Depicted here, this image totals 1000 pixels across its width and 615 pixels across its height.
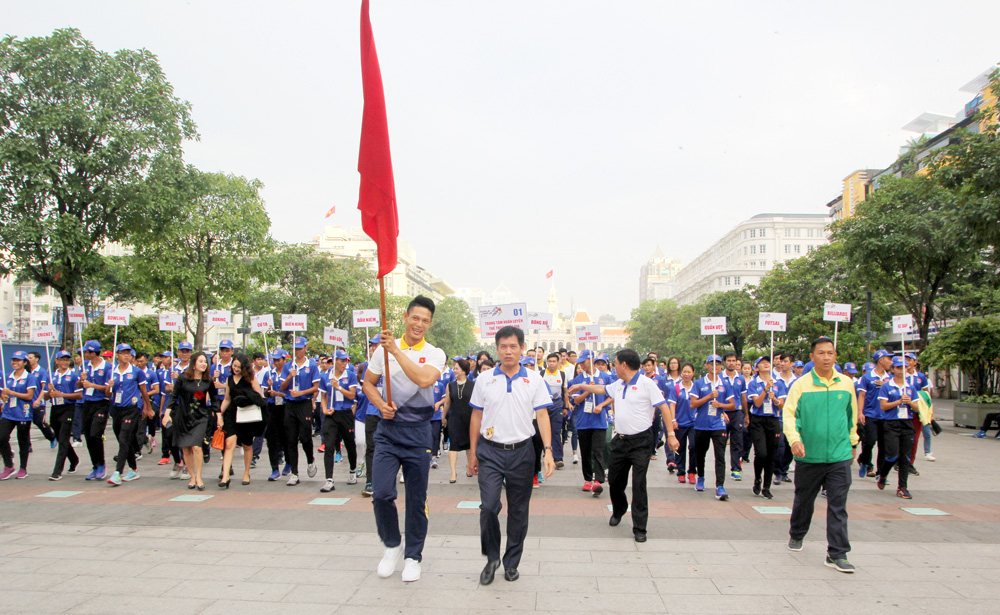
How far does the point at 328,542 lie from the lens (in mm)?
6086

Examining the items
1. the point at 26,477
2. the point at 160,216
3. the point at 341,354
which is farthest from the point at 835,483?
the point at 160,216

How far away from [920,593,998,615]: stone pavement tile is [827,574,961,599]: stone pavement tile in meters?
0.11

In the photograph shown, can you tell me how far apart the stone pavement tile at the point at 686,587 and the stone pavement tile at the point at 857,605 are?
535mm

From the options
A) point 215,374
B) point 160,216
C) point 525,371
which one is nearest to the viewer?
point 525,371

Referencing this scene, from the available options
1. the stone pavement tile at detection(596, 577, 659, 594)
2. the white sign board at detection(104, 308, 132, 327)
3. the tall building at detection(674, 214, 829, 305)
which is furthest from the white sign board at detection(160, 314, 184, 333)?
the tall building at detection(674, 214, 829, 305)

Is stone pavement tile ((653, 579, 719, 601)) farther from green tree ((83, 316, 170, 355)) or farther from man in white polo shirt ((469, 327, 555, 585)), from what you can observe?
green tree ((83, 316, 170, 355))

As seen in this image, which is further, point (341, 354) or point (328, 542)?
point (341, 354)

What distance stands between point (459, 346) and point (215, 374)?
7186 centimetres

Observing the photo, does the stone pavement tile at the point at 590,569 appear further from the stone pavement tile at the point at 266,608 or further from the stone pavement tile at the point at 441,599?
the stone pavement tile at the point at 266,608

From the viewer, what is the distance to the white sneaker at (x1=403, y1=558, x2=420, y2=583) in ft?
15.7

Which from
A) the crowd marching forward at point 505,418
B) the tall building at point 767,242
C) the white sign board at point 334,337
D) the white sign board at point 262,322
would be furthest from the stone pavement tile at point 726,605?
the tall building at point 767,242

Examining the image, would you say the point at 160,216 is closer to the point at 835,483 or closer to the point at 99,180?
the point at 99,180

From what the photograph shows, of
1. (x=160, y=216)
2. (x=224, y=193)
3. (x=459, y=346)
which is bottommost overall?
(x=459, y=346)

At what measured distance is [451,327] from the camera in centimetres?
7888
